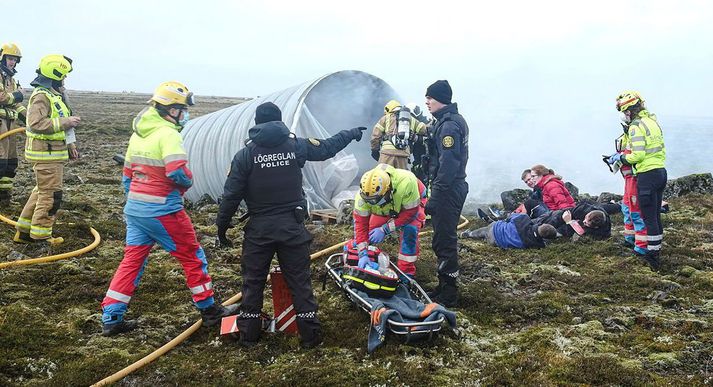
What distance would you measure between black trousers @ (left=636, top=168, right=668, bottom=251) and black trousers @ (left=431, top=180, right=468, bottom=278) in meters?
2.83

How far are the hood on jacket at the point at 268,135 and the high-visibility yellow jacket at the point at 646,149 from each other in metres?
4.82

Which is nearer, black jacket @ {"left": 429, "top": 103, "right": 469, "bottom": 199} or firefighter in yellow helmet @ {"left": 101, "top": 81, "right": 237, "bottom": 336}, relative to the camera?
firefighter in yellow helmet @ {"left": 101, "top": 81, "right": 237, "bottom": 336}

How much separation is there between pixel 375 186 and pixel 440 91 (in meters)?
1.27

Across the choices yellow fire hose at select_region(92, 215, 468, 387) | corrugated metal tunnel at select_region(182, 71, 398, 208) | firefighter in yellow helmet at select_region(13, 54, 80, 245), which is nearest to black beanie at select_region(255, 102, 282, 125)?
yellow fire hose at select_region(92, 215, 468, 387)

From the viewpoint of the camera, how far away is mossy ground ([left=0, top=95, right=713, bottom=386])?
4055 mm

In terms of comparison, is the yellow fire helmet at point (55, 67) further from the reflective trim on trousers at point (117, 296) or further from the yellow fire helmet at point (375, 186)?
the yellow fire helmet at point (375, 186)

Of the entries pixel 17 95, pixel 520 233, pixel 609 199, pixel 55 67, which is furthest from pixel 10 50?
pixel 609 199

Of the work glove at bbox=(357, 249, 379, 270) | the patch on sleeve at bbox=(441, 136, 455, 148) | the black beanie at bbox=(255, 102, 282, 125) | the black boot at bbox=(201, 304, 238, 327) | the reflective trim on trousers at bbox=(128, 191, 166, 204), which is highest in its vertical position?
the black beanie at bbox=(255, 102, 282, 125)

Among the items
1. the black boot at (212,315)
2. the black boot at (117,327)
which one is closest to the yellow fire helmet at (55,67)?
the black boot at (117,327)

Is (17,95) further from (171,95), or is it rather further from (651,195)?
(651,195)

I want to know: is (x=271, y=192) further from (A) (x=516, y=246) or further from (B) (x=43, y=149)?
(A) (x=516, y=246)

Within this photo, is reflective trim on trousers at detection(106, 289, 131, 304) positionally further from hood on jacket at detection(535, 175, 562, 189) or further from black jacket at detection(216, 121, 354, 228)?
hood on jacket at detection(535, 175, 562, 189)

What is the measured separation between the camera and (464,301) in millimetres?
5797

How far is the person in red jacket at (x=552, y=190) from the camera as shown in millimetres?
8953
